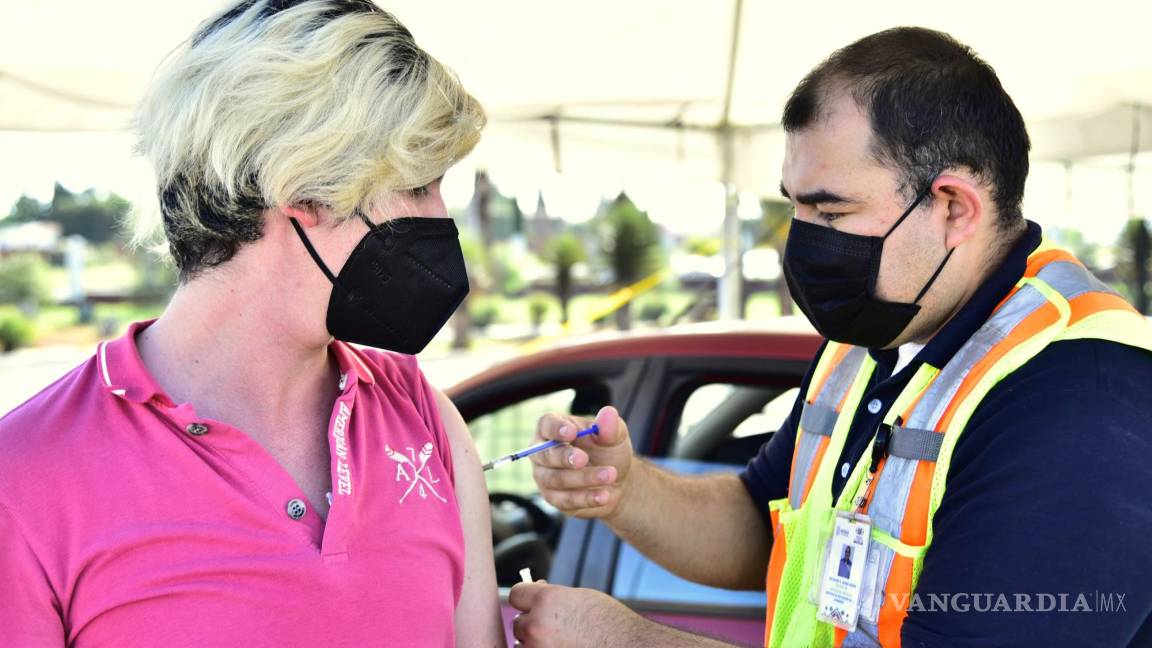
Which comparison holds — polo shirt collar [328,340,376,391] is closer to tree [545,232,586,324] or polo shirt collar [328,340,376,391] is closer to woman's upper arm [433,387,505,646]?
woman's upper arm [433,387,505,646]

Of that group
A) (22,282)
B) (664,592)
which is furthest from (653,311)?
(664,592)

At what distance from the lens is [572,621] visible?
5.94 ft

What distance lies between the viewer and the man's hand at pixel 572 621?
179 centimetres

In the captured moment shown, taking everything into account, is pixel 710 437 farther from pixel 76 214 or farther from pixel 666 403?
pixel 76 214

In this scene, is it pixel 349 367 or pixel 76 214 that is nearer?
pixel 349 367

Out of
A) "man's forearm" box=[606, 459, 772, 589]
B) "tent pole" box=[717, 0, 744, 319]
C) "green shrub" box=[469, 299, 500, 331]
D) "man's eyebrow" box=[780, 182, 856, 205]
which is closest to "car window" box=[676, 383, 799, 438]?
"man's forearm" box=[606, 459, 772, 589]

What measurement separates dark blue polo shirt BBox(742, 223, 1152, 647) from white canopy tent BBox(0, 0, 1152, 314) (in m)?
2.46

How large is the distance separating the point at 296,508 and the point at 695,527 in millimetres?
1081

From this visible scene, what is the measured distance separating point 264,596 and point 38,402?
15.3 inches

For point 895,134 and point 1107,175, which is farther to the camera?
point 1107,175

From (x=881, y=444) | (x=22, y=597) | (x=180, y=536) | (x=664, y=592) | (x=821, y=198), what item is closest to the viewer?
(x=22, y=597)

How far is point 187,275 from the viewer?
1515 millimetres

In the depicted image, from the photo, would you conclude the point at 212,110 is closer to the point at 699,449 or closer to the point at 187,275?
the point at 187,275

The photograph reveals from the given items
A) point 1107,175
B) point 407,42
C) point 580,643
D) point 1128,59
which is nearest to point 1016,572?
point 580,643
